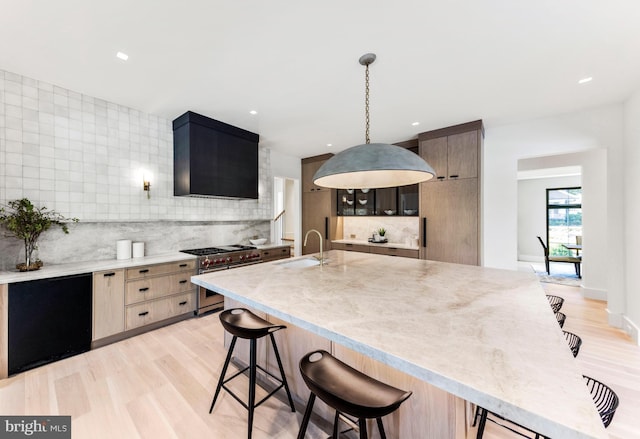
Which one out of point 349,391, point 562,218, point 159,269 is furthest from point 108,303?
point 562,218

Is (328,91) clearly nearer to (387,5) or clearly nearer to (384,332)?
(387,5)

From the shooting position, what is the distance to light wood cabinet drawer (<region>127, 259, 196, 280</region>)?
2836 mm

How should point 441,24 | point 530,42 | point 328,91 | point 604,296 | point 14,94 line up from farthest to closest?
point 604,296 → point 328,91 → point 14,94 → point 530,42 → point 441,24

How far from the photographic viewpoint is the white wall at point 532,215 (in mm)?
7305

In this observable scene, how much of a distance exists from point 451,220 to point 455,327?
3.09 m

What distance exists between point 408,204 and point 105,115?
4.81 m

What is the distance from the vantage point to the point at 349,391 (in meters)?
1.07

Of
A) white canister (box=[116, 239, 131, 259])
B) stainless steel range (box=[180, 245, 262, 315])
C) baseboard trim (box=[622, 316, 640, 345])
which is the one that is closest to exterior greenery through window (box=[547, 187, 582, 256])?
baseboard trim (box=[622, 316, 640, 345])

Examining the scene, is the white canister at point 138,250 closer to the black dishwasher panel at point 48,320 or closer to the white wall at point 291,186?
the black dishwasher panel at point 48,320

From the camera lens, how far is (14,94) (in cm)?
245

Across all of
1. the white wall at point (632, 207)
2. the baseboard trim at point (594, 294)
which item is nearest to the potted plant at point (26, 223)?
the white wall at point (632, 207)

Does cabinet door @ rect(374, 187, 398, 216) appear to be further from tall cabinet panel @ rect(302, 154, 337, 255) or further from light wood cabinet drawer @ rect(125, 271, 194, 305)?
light wood cabinet drawer @ rect(125, 271, 194, 305)

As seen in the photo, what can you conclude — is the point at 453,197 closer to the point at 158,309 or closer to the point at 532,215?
the point at 158,309

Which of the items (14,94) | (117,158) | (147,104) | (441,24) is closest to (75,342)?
(117,158)
